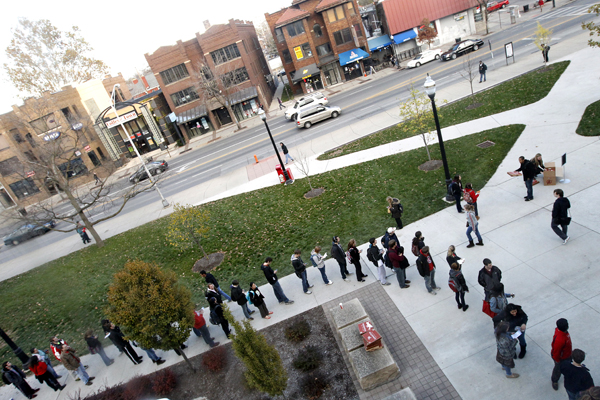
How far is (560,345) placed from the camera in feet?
18.8

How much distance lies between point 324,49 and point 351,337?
4291 centimetres

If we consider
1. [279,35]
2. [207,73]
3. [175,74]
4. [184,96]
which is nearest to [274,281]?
[207,73]

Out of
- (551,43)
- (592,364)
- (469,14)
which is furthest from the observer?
(469,14)

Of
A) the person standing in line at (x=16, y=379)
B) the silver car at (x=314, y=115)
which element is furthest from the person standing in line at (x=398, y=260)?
the silver car at (x=314, y=115)

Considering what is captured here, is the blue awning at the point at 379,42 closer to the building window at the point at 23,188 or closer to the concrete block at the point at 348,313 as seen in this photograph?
the concrete block at the point at 348,313

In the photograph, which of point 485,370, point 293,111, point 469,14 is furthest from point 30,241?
point 469,14

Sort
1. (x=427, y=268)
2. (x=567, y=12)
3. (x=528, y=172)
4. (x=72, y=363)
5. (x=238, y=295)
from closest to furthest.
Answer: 1. (x=427, y=268)
2. (x=72, y=363)
3. (x=238, y=295)
4. (x=528, y=172)
5. (x=567, y=12)

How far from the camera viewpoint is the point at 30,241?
28672 mm

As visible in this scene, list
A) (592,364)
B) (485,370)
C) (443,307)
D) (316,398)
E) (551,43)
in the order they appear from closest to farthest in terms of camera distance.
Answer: (592,364) < (485,370) < (316,398) < (443,307) < (551,43)

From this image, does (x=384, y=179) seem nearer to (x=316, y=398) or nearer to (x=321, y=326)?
(x=321, y=326)

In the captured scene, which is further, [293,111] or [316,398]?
[293,111]

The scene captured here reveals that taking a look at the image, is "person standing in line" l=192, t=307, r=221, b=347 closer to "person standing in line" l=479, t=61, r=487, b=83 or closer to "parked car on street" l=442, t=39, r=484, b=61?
"person standing in line" l=479, t=61, r=487, b=83

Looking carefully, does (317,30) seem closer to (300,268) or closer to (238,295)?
(300,268)

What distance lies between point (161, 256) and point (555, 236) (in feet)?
50.0
